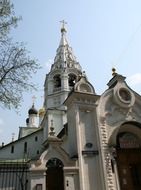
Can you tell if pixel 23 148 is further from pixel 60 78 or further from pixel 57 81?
pixel 60 78

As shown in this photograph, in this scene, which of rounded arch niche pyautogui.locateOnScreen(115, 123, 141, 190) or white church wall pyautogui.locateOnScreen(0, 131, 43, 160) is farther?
white church wall pyautogui.locateOnScreen(0, 131, 43, 160)

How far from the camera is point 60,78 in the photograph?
36.7 m

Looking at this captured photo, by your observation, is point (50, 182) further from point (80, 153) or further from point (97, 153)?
point (97, 153)

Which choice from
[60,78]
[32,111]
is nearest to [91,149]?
[60,78]

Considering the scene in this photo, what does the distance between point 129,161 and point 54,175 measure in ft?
19.9

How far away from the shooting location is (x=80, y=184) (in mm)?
13703

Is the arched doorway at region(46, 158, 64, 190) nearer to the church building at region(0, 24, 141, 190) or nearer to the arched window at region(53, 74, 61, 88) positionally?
the church building at region(0, 24, 141, 190)

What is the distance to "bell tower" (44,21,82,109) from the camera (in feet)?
115

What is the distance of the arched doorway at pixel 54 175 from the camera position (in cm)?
1369

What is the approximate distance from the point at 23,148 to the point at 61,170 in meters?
21.2

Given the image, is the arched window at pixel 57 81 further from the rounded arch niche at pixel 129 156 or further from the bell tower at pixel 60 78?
the rounded arch niche at pixel 129 156

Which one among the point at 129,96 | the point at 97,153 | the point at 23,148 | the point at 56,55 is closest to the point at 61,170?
the point at 97,153

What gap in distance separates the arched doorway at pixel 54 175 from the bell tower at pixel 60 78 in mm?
19978

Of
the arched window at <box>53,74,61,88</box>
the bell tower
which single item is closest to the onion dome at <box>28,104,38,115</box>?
the bell tower
